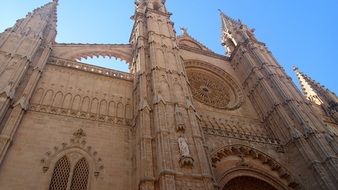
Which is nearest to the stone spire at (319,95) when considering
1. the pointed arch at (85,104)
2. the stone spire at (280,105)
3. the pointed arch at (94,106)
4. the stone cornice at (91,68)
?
the stone spire at (280,105)

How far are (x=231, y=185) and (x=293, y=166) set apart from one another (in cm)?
334

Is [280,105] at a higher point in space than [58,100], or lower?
higher

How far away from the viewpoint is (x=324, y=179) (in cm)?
1347

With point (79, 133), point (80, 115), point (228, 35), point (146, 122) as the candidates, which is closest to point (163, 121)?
point (146, 122)

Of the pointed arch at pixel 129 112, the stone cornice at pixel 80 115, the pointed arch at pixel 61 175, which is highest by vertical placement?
the pointed arch at pixel 129 112

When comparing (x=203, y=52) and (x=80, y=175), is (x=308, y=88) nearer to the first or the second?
(x=203, y=52)

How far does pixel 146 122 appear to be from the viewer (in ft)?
42.8

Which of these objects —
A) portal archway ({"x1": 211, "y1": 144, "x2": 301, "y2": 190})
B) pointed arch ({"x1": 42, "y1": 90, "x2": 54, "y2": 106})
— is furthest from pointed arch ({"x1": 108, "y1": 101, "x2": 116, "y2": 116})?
portal archway ({"x1": 211, "y1": 144, "x2": 301, "y2": 190})

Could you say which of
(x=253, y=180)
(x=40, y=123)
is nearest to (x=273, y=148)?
(x=253, y=180)

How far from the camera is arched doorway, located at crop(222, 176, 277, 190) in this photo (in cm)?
1423

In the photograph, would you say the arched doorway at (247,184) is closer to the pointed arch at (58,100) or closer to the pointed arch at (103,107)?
the pointed arch at (103,107)

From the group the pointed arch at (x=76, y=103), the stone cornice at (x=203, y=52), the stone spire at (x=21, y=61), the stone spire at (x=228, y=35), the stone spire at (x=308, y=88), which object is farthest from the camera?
the stone spire at (x=308, y=88)

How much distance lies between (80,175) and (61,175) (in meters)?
0.65

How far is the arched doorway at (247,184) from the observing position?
46.7 ft
